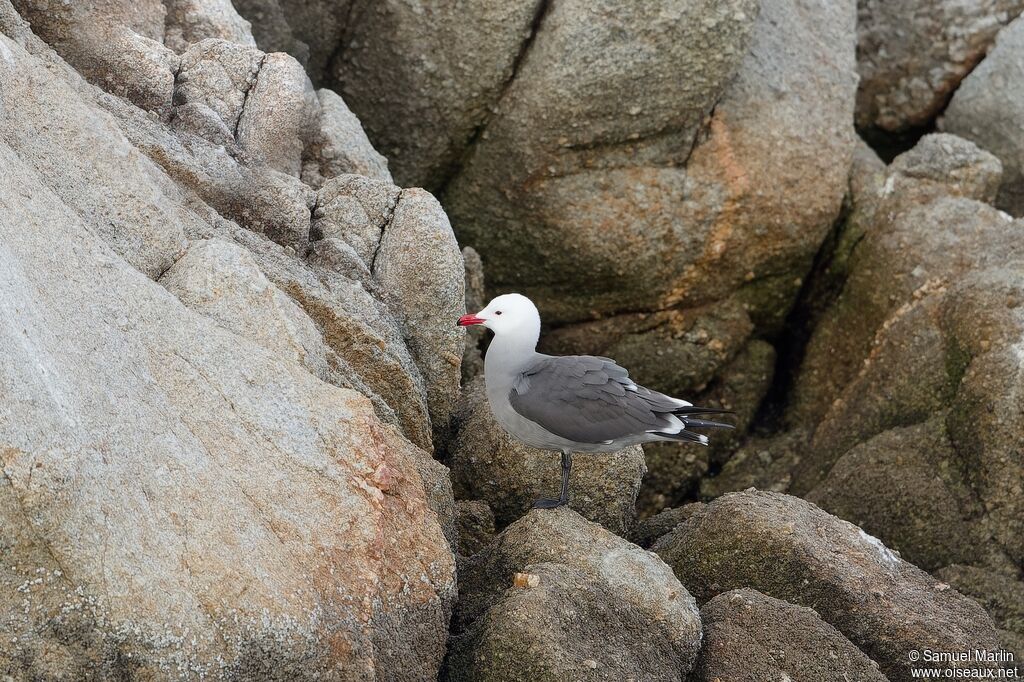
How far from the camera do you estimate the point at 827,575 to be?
6.61 metres

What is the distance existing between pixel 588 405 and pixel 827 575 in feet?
5.36

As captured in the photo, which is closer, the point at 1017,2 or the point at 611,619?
the point at 611,619

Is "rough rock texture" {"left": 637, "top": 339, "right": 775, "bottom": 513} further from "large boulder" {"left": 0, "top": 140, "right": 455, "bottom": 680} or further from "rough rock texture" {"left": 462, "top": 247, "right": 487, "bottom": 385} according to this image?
"large boulder" {"left": 0, "top": 140, "right": 455, "bottom": 680}

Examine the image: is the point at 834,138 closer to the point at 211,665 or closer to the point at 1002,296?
the point at 1002,296

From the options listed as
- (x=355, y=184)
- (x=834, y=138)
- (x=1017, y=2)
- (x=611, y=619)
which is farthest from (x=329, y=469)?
(x=1017, y=2)

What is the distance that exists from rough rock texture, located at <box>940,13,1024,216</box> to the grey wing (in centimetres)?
727

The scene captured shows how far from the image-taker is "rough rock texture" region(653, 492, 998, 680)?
6441 millimetres

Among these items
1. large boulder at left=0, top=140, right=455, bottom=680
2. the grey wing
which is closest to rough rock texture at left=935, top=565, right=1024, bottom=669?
the grey wing

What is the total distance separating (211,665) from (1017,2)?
11503 millimetres

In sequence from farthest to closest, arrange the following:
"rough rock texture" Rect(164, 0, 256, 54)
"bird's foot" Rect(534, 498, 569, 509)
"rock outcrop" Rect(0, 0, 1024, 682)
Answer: "rough rock texture" Rect(164, 0, 256, 54) → "bird's foot" Rect(534, 498, 569, 509) → "rock outcrop" Rect(0, 0, 1024, 682)

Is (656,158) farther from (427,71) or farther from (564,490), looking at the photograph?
(564,490)

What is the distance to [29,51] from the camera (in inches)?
267

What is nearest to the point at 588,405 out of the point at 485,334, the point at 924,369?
the point at 924,369

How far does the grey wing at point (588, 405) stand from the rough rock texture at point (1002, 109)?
Result: 7269 mm
